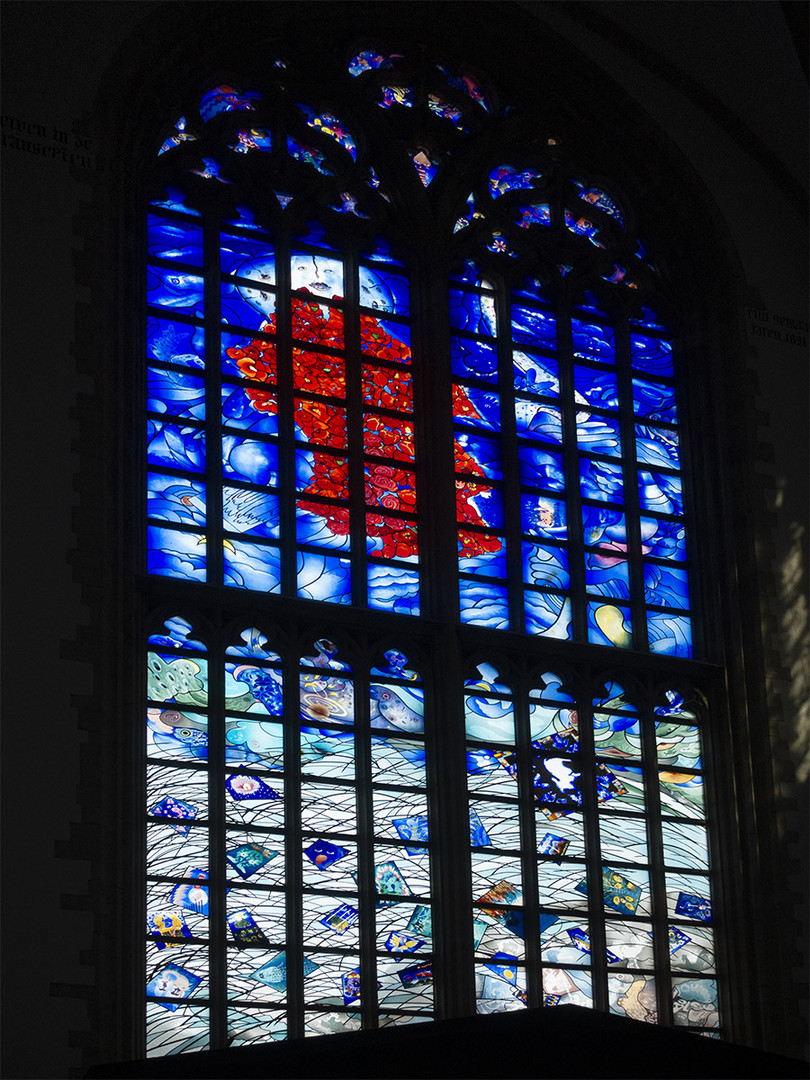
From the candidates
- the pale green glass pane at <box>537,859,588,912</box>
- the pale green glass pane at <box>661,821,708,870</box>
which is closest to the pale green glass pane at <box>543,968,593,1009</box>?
the pale green glass pane at <box>537,859,588,912</box>

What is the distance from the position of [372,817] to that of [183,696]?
3.91ft

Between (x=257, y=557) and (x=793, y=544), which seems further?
(x=793, y=544)

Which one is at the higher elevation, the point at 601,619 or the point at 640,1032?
the point at 601,619

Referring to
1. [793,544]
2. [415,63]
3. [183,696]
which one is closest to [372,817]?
[183,696]

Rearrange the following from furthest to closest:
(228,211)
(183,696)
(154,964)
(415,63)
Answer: (415,63) < (228,211) < (183,696) < (154,964)

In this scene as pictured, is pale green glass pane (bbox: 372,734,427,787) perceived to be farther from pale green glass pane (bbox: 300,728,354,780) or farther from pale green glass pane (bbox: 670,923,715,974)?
pale green glass pane (bbox: 670,923,715,974)

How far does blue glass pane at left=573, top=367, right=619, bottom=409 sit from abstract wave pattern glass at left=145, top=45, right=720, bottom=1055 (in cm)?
3

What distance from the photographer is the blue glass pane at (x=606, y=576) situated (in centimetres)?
1105

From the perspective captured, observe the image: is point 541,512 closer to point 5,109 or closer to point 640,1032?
point 5,109

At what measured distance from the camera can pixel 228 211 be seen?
431 inches

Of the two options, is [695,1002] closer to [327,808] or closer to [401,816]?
[401,816]

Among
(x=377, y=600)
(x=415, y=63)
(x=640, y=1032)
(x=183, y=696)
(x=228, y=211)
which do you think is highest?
(x=415, y=63)

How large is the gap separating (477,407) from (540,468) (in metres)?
0.53

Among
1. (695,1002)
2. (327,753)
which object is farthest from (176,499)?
(695,1002)
